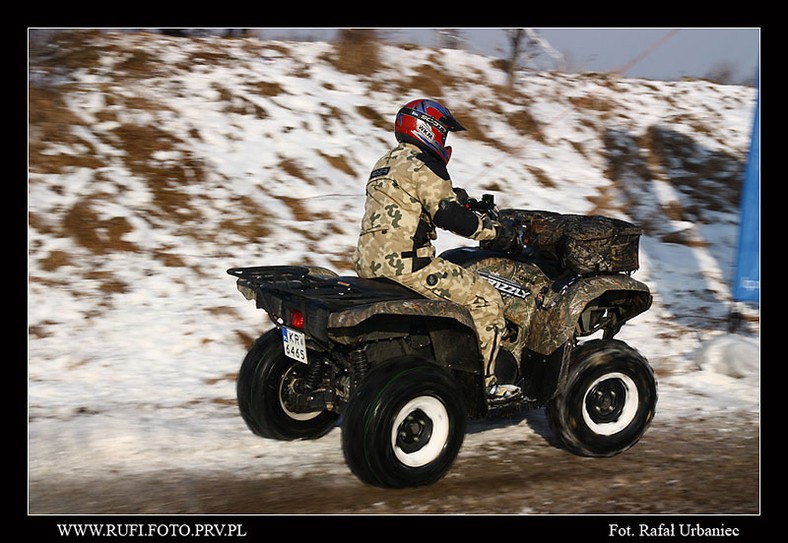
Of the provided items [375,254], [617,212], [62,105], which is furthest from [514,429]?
[62,105]

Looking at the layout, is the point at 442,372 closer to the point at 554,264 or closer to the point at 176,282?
the point at 554,264

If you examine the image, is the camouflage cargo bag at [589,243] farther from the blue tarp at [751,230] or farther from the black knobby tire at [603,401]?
the blue tarp at [751,230]

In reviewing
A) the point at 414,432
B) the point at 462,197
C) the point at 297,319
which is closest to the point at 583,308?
the point at 462,197

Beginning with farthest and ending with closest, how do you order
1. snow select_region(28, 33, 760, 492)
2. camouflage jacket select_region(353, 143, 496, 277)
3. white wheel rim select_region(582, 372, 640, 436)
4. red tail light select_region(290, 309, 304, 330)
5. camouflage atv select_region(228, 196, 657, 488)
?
snow select_region(28, 33, 760, 492), white wheel rim select_region(582, 372, 640, 436), camouflage jacket select_region(353, 143, 496, 277), red tail light select_region(290, 309, 304, 330), camouflage atv select_region(228, 196, 657, 488)

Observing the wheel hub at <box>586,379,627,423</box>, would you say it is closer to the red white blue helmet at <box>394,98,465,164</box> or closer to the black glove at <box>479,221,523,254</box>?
the black glove at <box>479,221,523,254</box>

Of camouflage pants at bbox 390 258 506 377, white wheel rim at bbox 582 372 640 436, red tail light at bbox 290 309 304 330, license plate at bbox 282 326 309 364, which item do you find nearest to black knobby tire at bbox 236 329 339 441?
license plate at bbox 282 326 309 364

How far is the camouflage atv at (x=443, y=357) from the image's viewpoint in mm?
5570

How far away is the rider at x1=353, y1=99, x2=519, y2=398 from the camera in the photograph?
6.00m

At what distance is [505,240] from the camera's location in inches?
248

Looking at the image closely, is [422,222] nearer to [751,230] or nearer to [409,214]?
[409,214]

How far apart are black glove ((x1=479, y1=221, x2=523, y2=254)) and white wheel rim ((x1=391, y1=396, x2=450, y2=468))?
1282mm

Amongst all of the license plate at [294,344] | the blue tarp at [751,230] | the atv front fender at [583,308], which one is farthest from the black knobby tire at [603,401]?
the blue tarp at [751,230]

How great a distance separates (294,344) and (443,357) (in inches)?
40.5

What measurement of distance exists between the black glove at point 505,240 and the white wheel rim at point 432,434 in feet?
4.21
